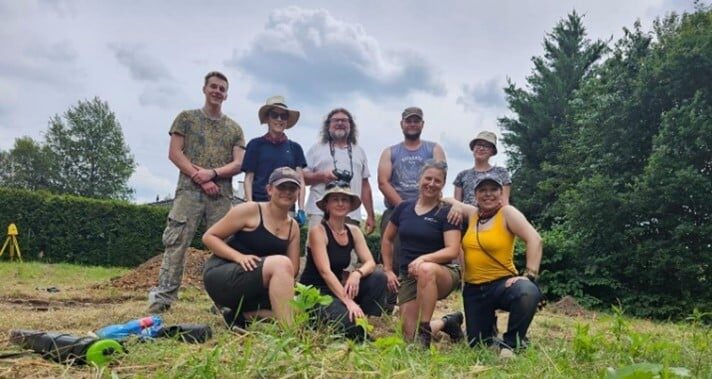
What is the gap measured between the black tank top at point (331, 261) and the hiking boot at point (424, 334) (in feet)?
2.11

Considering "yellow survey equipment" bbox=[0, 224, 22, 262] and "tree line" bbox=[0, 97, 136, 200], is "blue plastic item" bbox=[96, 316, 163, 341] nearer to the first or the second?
"yellow survey equipment" bbox=[0, 224, 22, 262]

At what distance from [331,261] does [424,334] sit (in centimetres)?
76

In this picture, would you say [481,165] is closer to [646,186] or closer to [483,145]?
[483,145]

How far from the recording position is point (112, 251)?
14125 mm

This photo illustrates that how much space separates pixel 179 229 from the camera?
434cm

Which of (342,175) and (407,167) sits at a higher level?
(407,167)

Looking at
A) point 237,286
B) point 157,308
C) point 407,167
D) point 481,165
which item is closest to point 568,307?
point 481,165

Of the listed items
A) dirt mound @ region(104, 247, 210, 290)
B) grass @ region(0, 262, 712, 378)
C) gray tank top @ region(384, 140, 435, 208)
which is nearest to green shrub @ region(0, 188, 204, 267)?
dirt mound @ region(104, 247, 210, 290)

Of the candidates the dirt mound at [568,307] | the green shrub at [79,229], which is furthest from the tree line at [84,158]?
the dirt mound at [568,307]

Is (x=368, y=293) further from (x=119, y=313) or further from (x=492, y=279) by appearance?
(x=119, y=313)

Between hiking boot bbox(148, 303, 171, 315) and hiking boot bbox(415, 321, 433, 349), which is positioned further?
hiking boot bbox(148, 303, 171, 315)

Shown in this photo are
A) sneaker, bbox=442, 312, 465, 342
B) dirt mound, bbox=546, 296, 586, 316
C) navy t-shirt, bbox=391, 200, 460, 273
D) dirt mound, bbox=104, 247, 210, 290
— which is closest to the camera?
navy t-shirt, bbox=391, 200, 460, 273

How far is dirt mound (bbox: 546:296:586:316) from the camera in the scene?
25.7 feet

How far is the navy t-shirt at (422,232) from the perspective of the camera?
11.7 feet
